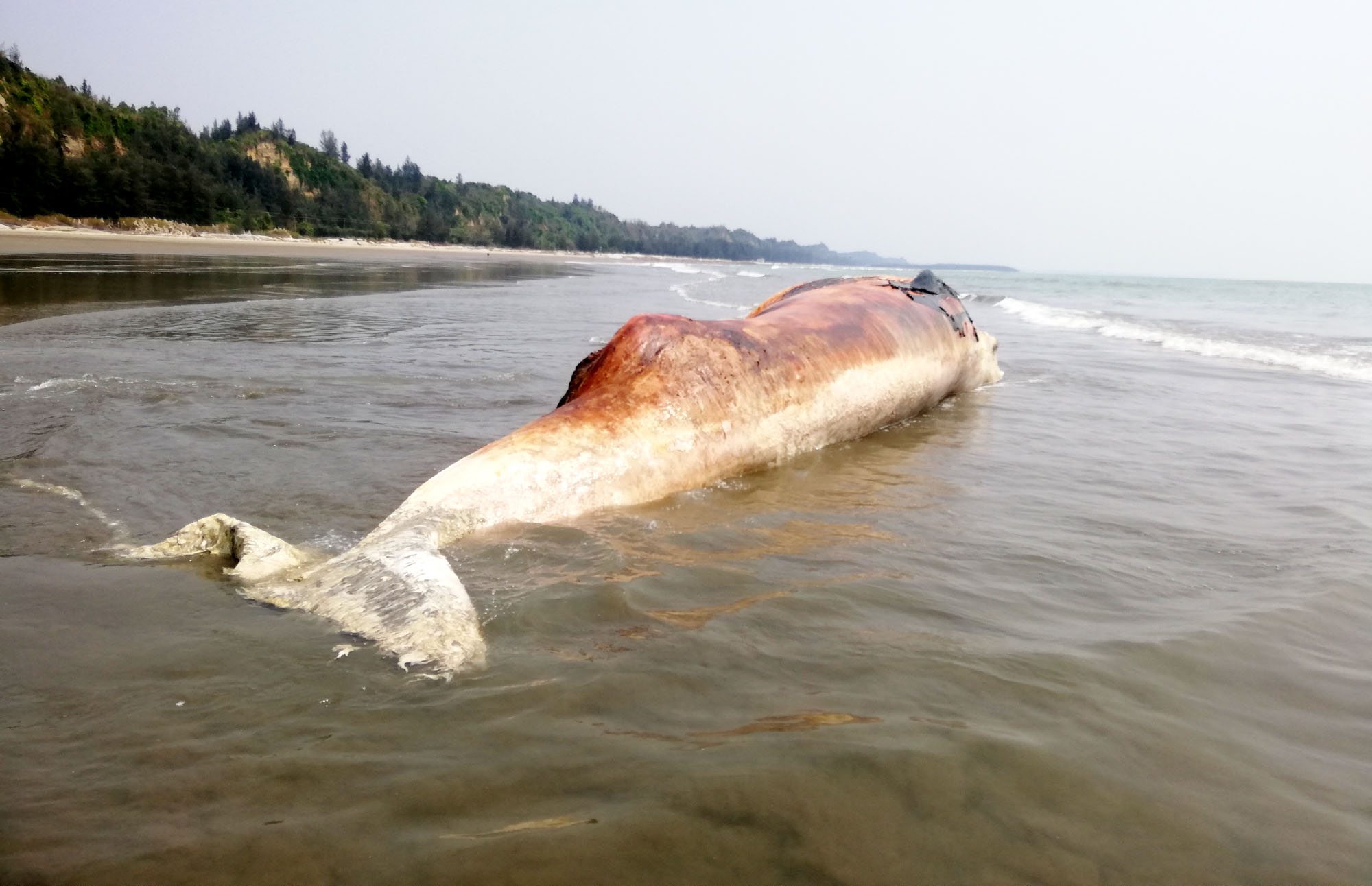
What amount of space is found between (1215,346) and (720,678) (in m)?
12.7

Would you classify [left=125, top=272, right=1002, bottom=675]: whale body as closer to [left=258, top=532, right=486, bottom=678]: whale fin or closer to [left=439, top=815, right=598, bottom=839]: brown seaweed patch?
[left=258, top=532, right=486, bottom=678]: whale fin

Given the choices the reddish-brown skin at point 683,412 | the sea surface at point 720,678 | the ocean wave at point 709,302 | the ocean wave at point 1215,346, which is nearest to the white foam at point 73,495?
the sea surface at point 720,678

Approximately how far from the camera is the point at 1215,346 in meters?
12.1

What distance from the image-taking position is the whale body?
2426mm

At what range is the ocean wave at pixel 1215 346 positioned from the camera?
33.0ft

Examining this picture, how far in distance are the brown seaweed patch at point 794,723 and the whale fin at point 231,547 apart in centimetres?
158

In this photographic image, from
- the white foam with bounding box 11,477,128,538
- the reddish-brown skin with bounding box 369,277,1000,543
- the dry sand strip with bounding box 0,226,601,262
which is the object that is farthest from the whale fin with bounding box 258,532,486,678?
the dry sand strip with bounding box 0,226,601,262

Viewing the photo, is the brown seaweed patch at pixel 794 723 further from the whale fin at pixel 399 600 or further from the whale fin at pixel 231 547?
the whale fin at pixel 231 547

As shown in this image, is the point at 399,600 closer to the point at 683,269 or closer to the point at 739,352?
the point at 739,352

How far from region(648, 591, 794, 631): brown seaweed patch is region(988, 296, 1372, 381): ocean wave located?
31.9 feet

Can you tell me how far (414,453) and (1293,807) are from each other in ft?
12.7

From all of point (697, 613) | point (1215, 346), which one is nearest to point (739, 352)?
point (697, 613)

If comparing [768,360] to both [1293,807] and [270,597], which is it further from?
[1293,807]

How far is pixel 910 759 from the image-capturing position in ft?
6.02
